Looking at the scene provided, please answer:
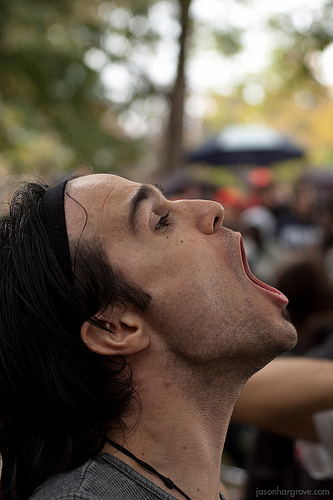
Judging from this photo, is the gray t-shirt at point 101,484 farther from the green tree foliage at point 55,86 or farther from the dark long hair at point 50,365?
the green tree foliage at point 55,86

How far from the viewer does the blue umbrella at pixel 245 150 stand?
12.3 m

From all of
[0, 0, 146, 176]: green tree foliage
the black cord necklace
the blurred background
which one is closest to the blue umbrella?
the blurred background

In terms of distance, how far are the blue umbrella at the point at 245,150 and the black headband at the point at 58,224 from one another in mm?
10743

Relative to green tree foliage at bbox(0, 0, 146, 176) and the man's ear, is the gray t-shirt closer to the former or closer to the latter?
the man's ear

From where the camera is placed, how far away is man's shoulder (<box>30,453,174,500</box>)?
4.77 ft

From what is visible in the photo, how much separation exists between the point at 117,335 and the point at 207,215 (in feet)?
1.58

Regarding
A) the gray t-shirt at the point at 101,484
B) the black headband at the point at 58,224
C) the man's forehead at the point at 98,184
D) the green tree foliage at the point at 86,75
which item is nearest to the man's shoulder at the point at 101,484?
the gray t-shirt at the point at 101,484

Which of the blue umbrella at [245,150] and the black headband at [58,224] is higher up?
the black headband at [58,224]

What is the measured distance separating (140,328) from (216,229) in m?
0.42

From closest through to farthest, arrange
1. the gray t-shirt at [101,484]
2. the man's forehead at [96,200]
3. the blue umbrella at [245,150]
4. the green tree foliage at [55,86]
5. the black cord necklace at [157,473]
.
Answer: the gray t-shirt at [101,484]
the black cord necklace at [157,473]
the man's forehead at [96,200]
the green tree foliage at [55,86]
the blue umbrella at [245,150]

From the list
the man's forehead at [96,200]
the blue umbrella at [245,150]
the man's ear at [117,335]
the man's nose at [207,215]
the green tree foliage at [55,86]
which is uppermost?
the man's forehead at [96,200]

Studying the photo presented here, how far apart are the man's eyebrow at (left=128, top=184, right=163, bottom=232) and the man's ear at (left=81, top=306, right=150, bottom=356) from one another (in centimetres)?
27

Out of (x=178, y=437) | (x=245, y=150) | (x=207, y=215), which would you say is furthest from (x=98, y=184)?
(x=245, y=150)

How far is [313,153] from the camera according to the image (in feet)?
94.3
